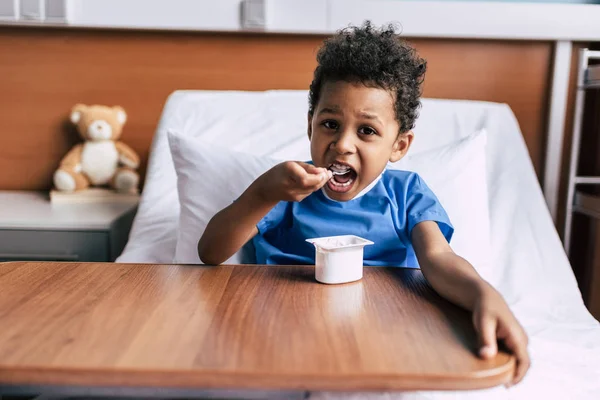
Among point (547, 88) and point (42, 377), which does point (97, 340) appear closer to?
point (42, 377)

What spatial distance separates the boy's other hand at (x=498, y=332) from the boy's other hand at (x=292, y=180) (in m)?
0.28

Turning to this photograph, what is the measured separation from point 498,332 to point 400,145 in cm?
57

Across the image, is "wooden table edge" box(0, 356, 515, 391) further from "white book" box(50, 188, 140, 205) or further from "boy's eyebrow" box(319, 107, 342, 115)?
"white book" box(50, 188, 140, 205)

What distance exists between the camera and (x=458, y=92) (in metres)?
2.13

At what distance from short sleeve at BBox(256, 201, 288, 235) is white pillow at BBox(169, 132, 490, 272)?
0.83 ft

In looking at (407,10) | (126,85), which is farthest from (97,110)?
(407,10)

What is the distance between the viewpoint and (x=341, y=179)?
1095mm

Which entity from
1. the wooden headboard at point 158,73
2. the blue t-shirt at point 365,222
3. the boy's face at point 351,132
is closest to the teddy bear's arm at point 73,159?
the wooden headboard at point 158,73

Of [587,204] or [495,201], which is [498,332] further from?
[587,204]

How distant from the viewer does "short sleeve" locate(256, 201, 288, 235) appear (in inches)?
46.8

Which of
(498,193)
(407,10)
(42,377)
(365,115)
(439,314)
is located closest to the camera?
(42,377)

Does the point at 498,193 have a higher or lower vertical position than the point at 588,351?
higher

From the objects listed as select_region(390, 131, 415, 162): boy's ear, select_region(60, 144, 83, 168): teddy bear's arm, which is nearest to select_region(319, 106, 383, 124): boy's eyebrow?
select_region(390, 131, 415, 162): boy's ear

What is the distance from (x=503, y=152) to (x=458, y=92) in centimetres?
41
